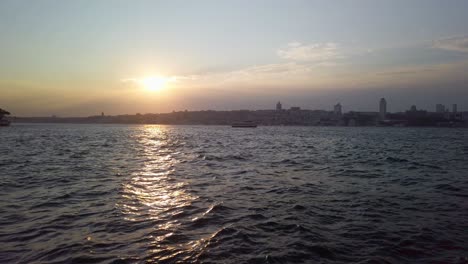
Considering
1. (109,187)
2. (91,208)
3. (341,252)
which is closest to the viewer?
(341,252)

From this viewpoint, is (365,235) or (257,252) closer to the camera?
(257,252)

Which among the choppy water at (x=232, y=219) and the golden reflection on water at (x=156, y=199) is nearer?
the choppy water at (x=232, y=219)

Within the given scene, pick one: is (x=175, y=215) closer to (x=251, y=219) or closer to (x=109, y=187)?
(x=251, y=219)

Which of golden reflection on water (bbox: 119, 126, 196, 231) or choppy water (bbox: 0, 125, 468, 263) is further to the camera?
golden reflection on water (bbox: 119, 126, 196, 231)

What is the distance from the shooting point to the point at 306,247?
25.9ft

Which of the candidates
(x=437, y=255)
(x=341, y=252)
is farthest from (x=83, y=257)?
(x=437, y=255)

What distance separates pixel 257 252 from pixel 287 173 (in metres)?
13.3

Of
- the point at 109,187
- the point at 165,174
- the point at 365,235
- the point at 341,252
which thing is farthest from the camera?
the point at 165,174

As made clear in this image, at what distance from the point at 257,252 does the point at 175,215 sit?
402 centimetres

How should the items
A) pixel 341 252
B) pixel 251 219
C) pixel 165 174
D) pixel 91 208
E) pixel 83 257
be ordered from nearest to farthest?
1. pixel 83 257
2. pixel 341 252
3. pixel 251 219
4. pixel 91 208
5. pixel 165 174

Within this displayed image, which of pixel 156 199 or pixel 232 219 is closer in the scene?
pixel 232 219

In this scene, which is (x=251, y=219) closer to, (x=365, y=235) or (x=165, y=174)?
(x=365, y=235)

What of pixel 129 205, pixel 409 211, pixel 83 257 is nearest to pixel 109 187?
pixel 129 205

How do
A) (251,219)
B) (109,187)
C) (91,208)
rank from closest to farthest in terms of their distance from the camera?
(251,219) < (91,208) < (109,187)
